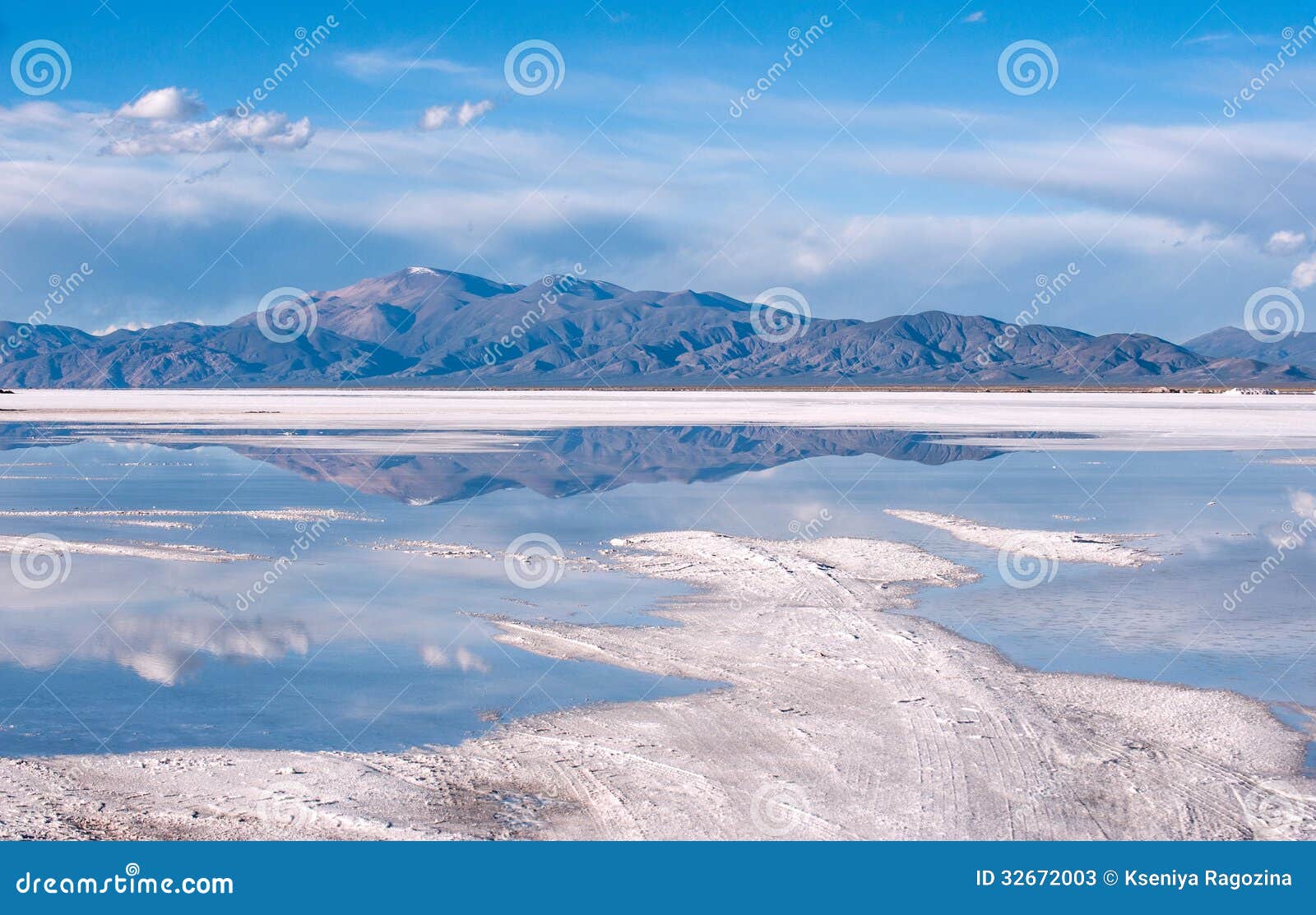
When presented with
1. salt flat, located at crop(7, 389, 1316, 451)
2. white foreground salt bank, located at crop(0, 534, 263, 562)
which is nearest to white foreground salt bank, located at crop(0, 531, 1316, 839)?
white foreground salt bank, located at crop(0, 534, 263, 562)

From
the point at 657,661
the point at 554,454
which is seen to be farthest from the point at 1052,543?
the point at 554,454

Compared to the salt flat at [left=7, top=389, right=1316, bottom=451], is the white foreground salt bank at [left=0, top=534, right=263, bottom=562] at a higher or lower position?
lower

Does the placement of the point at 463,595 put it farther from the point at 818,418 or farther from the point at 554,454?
the point at 818,418

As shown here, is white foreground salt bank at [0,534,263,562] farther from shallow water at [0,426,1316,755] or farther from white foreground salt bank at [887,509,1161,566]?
white foreground salt bank at [887,509,1161,566]

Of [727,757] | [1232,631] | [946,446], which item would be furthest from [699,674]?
[946,446]

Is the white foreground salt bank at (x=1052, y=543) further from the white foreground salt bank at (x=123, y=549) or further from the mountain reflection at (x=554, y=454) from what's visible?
the white foreground salt bank at (x=123, y=549)

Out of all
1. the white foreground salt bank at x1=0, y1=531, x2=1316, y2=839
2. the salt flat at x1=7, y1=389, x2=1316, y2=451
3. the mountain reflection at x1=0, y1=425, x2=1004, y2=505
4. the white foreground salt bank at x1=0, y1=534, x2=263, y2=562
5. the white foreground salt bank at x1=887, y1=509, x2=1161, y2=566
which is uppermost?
the salt flat at x1=7, y1=389, x2=1316, y2=451

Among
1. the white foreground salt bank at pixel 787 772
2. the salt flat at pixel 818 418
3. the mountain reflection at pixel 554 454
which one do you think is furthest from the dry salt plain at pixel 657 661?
the salt flat at pixel 818 418

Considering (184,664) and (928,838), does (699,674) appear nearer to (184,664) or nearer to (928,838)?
(928,838)
